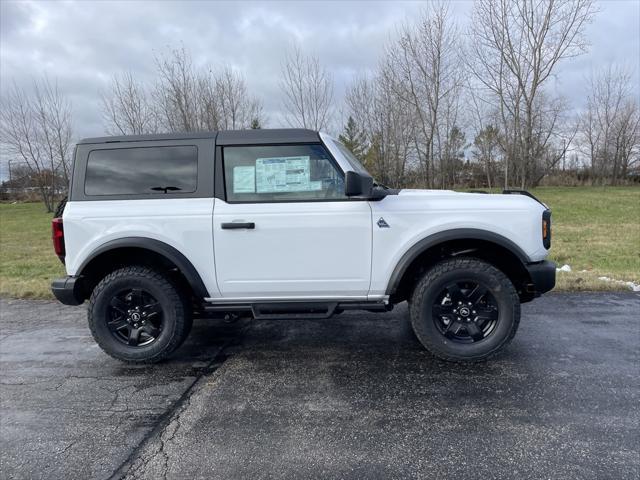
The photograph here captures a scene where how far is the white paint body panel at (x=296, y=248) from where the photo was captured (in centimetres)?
346

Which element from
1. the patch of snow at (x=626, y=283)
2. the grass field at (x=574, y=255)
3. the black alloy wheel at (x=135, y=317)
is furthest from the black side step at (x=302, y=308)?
the patch of snow at (x=626, y=283)

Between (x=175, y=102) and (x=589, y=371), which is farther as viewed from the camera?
(x=175, y=102)

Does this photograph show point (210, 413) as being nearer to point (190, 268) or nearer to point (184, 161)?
point (190, 268)

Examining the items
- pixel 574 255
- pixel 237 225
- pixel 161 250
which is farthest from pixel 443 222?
pixel 574 255

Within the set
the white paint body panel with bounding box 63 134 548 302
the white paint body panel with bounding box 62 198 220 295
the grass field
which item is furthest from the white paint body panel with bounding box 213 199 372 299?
the grass field

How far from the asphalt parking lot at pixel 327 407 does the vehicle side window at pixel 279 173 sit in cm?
145

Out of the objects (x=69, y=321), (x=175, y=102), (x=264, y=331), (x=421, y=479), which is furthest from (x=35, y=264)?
(x=175, y=102)

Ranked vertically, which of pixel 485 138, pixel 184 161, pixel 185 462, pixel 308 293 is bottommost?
pixel 185 462

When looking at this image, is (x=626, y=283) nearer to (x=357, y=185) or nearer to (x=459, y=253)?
(x=459, y=253)

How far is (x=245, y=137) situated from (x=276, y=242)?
3.13 ft

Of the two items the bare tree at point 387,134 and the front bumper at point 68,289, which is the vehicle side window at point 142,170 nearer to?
the front bumper at point 68,289

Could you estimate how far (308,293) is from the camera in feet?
11.8

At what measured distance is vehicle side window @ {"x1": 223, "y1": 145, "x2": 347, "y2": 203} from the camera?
3.55 m

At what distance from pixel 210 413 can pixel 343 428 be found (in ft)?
3.01
